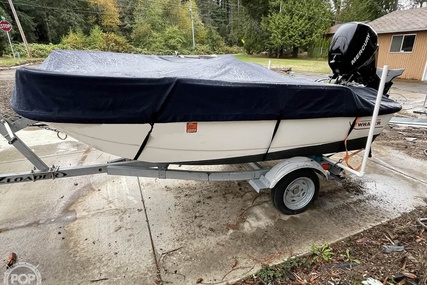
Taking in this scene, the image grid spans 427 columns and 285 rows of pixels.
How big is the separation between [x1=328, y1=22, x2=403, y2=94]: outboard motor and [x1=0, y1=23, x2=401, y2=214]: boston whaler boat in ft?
0.04

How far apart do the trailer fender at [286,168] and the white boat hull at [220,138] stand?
8 centimetres

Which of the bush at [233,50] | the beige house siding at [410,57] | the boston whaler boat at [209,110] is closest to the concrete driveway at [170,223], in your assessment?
the boston whaler boat at [209,110]

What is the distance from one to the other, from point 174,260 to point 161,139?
3.48 ft

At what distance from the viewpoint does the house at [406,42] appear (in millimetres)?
12109

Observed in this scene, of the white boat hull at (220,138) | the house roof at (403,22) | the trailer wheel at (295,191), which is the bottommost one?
the trailer wheel at (295,191)

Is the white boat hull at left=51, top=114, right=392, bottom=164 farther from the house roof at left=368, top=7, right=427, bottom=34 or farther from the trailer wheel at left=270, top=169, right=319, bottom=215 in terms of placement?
the house roof at left=368, top=7, right=427, bottom=34

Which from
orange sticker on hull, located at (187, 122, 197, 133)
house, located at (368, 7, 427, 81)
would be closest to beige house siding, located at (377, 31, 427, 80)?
house, located at (368, 7, 427, 81)

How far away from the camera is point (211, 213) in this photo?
9.16ft

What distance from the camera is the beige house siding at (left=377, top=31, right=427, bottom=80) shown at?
12.1m

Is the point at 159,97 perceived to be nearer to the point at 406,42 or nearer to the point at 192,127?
the point at 192,127

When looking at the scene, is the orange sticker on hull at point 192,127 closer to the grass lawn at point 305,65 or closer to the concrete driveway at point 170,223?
the concrete driveway at point 170,223

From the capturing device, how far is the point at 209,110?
2006 millimetres

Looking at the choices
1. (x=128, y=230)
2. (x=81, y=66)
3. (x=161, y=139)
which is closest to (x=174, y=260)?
(x=128, y=230)

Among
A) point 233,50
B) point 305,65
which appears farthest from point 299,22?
point 233,50
